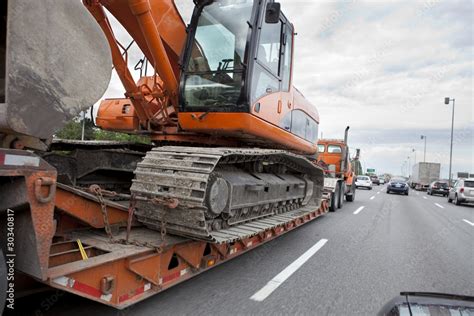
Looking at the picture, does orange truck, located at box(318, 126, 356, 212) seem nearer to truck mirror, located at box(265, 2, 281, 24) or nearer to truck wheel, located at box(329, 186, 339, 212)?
truck wheel, located at box(329, 186, 339, 212)

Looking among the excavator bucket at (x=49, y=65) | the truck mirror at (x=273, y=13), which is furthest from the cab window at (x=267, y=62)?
the excavator bucket at (x=49, y=65)

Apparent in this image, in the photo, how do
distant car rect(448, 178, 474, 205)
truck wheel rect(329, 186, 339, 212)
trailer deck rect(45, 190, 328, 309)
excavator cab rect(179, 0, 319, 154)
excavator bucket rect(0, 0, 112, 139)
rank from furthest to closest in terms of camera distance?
distant car rect(448, 178, 474, 205)
truck wheel rect(329, 186, 339, 212)
excavator cab rect(179, 0, 319, 154)
trailer deck rect(45, 190, 328, 309)
excavator bucket rect(0, 0, 112, 139)

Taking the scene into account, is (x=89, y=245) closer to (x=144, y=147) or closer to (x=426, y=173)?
(x=144, y=147)

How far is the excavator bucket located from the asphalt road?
78.1 inches

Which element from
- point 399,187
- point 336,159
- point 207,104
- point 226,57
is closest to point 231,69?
point 226,57

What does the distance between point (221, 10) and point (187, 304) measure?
12.1ft

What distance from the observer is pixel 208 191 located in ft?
12.6

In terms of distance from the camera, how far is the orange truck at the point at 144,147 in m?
2.37

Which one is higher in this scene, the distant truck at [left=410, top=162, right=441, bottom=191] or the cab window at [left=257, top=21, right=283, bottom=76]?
the cab window at [left=257, top=21, right=283, bottom=76]

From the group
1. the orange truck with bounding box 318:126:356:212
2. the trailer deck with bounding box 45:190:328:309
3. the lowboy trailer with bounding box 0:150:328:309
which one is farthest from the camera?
the orange truck with bounding box 318:126:356:212

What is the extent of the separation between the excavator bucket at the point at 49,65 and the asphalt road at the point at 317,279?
1984 mm

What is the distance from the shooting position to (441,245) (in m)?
7.89

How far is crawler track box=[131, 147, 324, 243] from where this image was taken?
12.1 feet

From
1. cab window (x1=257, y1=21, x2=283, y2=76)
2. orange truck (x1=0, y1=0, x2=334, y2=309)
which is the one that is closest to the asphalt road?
orange truck (x1=0, y1=0, x2=334, y2=309)
